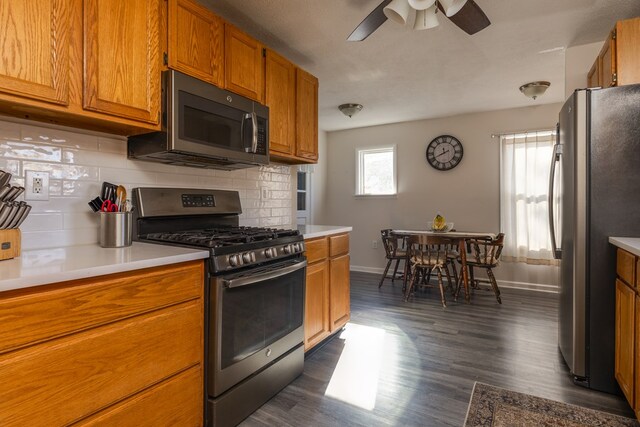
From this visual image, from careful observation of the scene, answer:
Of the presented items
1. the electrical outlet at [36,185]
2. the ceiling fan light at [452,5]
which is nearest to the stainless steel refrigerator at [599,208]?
the ceiling fan light at [452,5]

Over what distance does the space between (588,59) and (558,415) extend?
2.52 m

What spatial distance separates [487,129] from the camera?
4660 mm

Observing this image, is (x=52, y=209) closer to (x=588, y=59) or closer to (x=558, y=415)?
(x=558, y=415)

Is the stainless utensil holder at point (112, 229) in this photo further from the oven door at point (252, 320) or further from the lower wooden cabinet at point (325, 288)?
the lower wooden cabinet at point (325, 288)

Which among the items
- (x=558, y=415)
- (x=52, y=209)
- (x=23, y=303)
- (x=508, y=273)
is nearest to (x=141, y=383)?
(x=23, y=303)

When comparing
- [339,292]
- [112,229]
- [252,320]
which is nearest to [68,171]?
[112,229]

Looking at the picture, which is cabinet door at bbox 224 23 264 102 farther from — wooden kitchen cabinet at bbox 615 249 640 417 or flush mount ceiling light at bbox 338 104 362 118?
wooden kitchen cabinet at bbox 615 249 640 417

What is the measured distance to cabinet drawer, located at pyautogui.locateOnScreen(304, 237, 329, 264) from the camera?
7.70ft

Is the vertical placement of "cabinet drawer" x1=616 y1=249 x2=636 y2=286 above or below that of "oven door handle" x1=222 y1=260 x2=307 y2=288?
above

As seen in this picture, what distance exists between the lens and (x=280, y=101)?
2.57m

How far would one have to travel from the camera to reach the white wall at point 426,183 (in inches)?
179

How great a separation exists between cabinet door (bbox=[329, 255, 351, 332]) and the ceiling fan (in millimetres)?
1600

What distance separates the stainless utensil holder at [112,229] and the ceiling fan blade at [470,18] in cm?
200

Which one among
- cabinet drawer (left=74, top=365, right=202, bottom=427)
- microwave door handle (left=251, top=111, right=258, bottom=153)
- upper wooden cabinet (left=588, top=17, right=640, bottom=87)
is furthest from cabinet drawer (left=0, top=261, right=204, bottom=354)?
upper wooden cabinet (left=588, top=17, right=640, bottom=87)
